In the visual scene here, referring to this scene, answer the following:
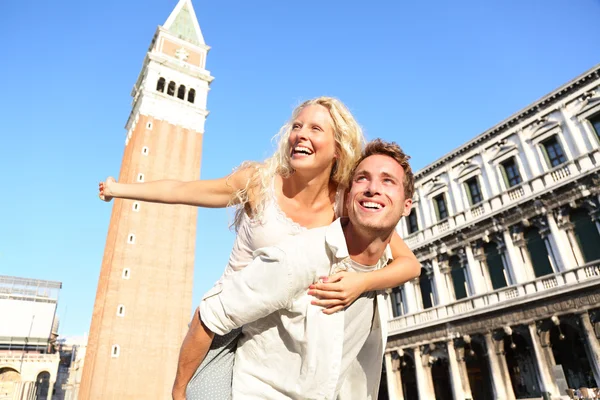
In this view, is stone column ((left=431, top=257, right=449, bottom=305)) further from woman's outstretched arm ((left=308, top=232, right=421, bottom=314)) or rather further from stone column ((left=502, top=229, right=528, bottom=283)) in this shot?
woman's outstretched arm ((left=308, top=232, right=421, bottom=314))

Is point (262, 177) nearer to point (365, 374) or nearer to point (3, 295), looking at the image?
point (365, 374)

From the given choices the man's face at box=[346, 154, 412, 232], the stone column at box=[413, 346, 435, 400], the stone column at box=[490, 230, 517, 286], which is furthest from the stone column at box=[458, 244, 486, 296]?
the man's face at box=[346, 154, 412, 232]

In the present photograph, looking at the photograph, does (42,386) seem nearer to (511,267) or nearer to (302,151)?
(511,267)

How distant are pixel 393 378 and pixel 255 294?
2130cm

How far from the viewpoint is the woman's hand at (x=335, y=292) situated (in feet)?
6.32

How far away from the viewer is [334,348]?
193 centimetres

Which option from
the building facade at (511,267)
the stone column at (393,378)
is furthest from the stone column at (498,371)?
the stone column at (393,378)

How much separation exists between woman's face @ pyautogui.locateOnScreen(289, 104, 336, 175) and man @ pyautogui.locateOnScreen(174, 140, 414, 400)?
28cm

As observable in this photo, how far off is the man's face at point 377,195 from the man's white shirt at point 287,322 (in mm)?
193

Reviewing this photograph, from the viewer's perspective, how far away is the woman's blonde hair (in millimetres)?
2590

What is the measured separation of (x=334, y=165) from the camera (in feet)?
8.90

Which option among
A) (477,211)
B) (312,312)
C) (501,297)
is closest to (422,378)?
(501,297)

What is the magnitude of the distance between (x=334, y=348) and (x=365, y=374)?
0.63 metres

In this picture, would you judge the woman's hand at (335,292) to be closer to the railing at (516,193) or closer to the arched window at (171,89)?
the railing at (516,193)
